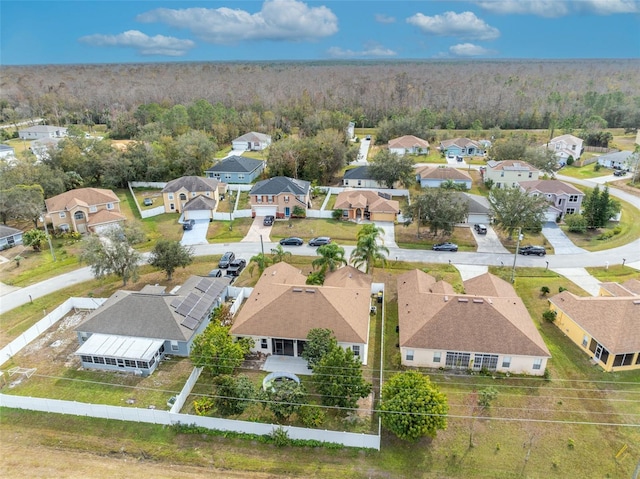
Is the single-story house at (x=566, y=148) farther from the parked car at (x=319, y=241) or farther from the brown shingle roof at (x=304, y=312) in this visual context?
the brown shingle roof at (x=304, y=312)

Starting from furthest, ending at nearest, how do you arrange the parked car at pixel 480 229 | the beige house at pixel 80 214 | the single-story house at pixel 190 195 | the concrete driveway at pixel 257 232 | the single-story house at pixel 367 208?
1. the single-story house at pixel 190 195
2. the single-story house at pixel 367 208
3. the beige house at pixel 80 214
4. the parked car at pixel 480 229
5. the concrete driveway at pixel 257 232

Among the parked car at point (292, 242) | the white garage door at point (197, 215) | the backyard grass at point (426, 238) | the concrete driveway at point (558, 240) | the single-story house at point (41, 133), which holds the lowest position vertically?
the concrete driveway at point (558, 240)

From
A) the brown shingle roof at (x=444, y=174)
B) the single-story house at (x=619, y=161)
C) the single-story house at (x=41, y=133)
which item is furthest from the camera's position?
the single-story house at (x=41, y=133)

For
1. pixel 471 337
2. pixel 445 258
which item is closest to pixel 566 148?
pixel 445 258

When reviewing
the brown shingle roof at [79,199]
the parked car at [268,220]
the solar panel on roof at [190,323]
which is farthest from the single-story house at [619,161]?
the brown shingle roof at [79,199]

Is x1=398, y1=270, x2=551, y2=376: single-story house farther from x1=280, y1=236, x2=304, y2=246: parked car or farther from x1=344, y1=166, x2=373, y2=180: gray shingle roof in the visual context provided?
x1=344, y1=166, x2=373, y2=180: gray shingle roof

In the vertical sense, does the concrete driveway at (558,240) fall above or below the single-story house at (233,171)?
below
